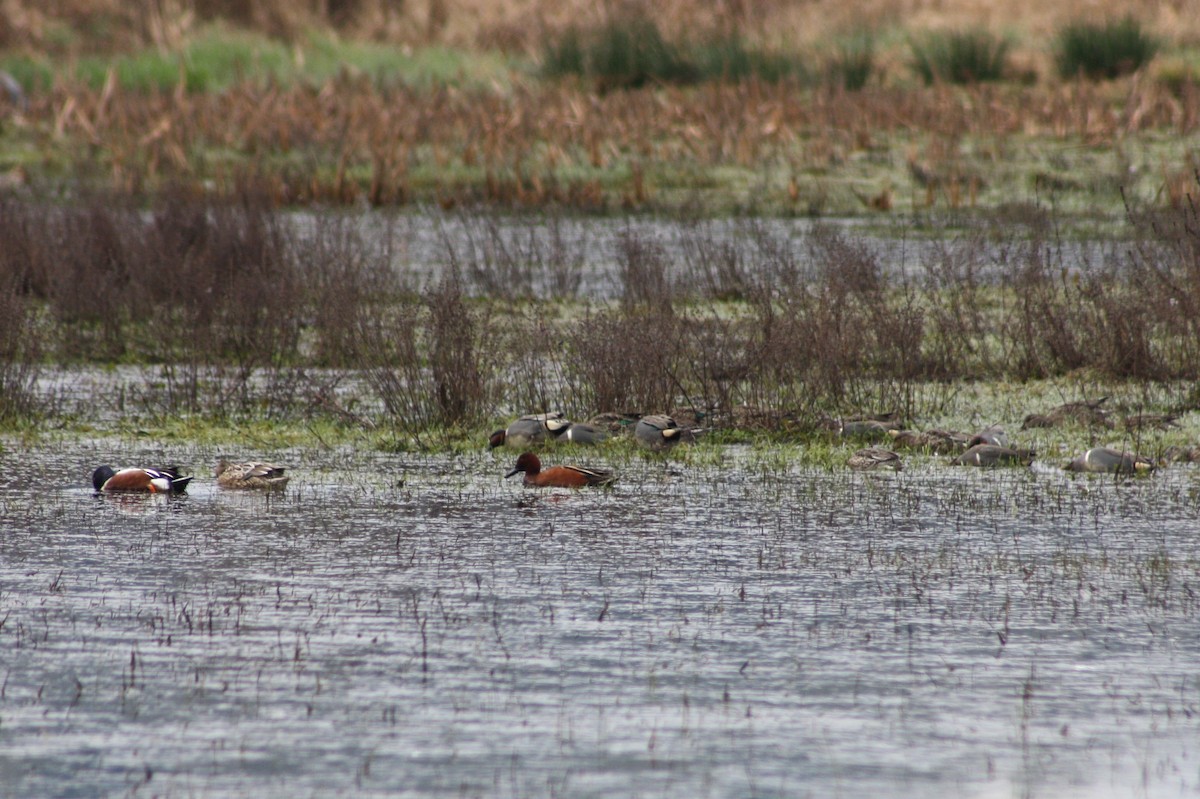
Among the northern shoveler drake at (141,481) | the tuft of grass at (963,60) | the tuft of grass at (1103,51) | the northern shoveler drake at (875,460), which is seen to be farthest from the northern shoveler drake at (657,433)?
the tuft of grass at (1103,51)

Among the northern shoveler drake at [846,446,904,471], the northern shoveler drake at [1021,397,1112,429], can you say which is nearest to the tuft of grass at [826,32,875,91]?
the northern shoveler drake at [1021,397,1112,429]

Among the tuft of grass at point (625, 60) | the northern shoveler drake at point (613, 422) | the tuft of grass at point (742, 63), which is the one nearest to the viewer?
the northern shoveler drake at point (613, 422)

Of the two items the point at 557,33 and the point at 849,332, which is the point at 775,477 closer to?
the point at 849,332

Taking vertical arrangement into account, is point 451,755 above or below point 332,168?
above

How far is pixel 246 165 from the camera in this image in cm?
2502

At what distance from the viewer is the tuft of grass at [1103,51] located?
1152 inches

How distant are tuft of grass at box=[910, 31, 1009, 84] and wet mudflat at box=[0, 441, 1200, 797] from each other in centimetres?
2080

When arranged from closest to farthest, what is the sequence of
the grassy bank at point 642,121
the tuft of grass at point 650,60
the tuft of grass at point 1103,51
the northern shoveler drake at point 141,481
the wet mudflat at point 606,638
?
the wet mudflat at point 606,638
the northern shoveler drake at point 141,481
the grassy bank at point 642,121
the tuft of grass at point 1103,51
the tuft of grass at point 650,60

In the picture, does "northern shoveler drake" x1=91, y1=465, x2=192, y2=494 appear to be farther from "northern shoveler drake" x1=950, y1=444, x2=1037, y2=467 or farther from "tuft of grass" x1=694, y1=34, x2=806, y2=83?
"tuft of grass" x1=694, y1=34, x2=806, y2=83

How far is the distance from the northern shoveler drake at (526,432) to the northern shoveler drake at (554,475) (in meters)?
1.14

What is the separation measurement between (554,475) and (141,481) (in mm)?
2235

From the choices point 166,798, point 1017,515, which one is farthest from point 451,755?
point 1017,515

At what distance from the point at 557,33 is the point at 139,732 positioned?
1159 inches

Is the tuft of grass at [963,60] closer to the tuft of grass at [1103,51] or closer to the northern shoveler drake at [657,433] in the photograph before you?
the tuft of grass at [1103,51]
